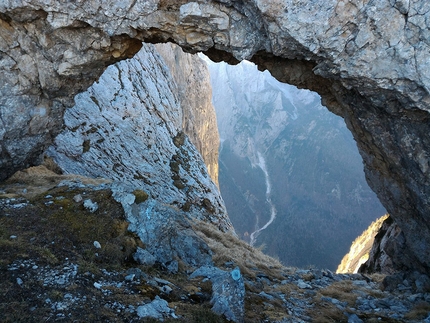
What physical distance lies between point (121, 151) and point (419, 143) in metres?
20.0

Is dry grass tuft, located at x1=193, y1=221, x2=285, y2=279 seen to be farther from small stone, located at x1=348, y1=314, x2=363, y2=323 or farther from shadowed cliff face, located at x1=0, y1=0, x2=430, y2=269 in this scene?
shadowed cliff face, located at x1=0, y1=0, x2=430, y2=269

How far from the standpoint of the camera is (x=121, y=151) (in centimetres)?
2403

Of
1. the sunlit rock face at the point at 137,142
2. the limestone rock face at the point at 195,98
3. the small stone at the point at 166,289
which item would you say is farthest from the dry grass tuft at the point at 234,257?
the limestone rock face at the point at 195,98

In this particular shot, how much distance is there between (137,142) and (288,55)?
58.7 feet

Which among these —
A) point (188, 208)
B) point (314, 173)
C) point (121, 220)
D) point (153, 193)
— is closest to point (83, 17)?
point (121, 220)

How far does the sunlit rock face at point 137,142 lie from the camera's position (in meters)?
22.1

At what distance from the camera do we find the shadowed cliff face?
27.4 feet

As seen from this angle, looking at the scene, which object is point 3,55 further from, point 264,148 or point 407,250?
point 264,148

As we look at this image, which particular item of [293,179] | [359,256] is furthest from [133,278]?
[293,179]

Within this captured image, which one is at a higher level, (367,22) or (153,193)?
(367,22)

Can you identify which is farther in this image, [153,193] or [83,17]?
[153,193]

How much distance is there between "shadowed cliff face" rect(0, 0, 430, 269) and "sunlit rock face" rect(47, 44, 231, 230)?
29.2 ft

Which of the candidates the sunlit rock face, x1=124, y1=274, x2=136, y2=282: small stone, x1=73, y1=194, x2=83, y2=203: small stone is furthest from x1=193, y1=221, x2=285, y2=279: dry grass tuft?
x1=73, y1=194, x2=83, y2=203: small stone

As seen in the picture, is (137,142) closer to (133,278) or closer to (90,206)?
(90,206)
